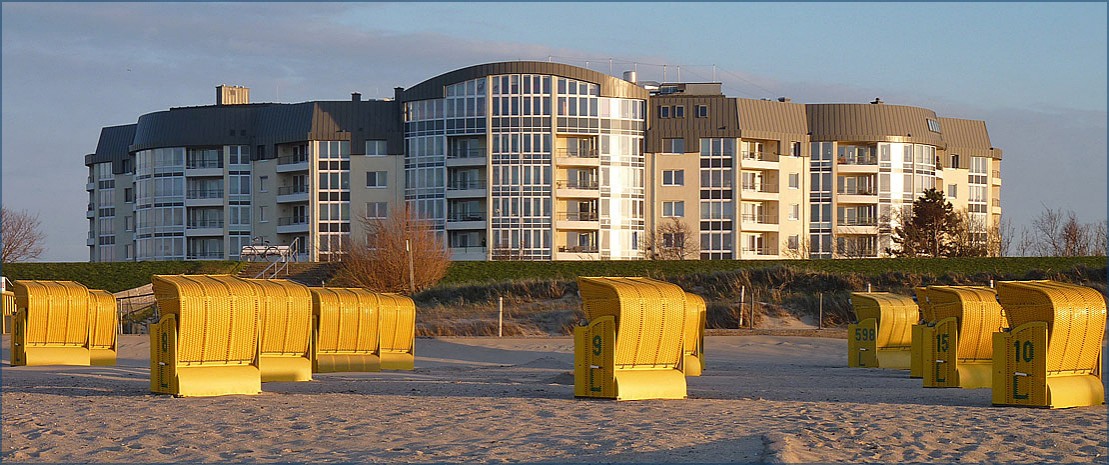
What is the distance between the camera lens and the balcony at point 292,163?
82.3 metres

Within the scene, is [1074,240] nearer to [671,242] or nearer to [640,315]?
[671,242]

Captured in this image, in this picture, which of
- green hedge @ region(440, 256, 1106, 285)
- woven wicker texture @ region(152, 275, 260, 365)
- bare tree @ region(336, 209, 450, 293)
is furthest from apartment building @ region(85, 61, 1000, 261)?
woven wicker texture @ region(152, 275, 260, 365)

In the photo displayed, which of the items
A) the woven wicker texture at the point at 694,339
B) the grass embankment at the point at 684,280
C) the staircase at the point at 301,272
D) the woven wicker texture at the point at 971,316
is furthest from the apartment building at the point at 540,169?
the woven wicker texture at the point at 971,316

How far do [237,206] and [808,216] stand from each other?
124 feet

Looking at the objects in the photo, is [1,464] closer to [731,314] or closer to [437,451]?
[437,451]

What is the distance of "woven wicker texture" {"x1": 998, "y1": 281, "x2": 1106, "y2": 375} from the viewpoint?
16.8 metres

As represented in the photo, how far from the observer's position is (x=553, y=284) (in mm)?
55125

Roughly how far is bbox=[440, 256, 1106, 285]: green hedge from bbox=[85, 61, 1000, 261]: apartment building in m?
9.34

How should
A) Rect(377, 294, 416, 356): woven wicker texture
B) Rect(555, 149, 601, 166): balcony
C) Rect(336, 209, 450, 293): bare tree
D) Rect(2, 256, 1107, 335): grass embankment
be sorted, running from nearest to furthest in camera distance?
Rect(377, 294, 416, 356): woven wicker texture < Rect(2, 256, 1107, 335): grass embankment < Rect(336, 209, 450, 293): bare tree < Rect(555, 149, 601, 166): balcony

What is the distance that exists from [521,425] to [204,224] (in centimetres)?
7570

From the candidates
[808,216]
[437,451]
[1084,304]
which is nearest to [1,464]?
[437,451]

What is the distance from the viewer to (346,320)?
25.5 m

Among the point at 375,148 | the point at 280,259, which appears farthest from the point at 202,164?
the point at 375,148

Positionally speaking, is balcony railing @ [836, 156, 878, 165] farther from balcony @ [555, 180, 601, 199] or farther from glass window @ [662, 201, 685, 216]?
balcony @ [555, 180, 601, 199]
